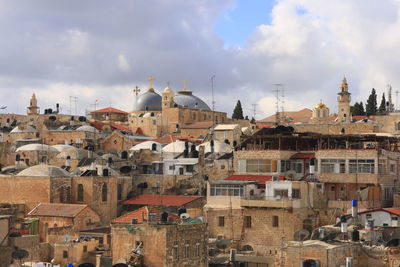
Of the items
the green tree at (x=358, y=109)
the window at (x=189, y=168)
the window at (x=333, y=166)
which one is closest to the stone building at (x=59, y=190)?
the window at (x=189, y=168)

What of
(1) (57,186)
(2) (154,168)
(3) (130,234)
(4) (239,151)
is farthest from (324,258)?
(2) (154,168)

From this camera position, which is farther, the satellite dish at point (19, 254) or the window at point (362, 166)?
the window at point (362, 166)

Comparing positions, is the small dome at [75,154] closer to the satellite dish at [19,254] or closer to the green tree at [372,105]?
the satellite dish at [19,254]

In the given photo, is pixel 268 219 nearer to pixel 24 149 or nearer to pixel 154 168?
pixel 154 168

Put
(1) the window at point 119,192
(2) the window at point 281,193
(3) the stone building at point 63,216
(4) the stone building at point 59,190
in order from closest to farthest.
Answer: (2) the window at point 281,193
(3) the stone building at point 63,216
(4) the stone building at point 59,190
(1) the window at point 119,192

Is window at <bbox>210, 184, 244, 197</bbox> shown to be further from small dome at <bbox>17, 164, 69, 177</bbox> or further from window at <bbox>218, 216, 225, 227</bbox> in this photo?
small dome at <bbox>17, 164, 69, 177</bbox>

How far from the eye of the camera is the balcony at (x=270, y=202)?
38656 millimetres

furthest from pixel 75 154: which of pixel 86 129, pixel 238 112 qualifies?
pixel 238 112

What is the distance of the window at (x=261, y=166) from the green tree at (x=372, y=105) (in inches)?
1580

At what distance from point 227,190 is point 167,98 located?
1749 inches

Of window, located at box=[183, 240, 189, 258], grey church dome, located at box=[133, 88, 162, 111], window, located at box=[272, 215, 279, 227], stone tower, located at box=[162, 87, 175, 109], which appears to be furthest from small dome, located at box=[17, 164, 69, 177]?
grey church dome, located at box=[133, 88, 162, 111]

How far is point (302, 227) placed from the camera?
39.1m

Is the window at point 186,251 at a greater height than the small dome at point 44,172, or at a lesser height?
lesser

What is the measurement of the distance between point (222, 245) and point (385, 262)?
8.61 meters
